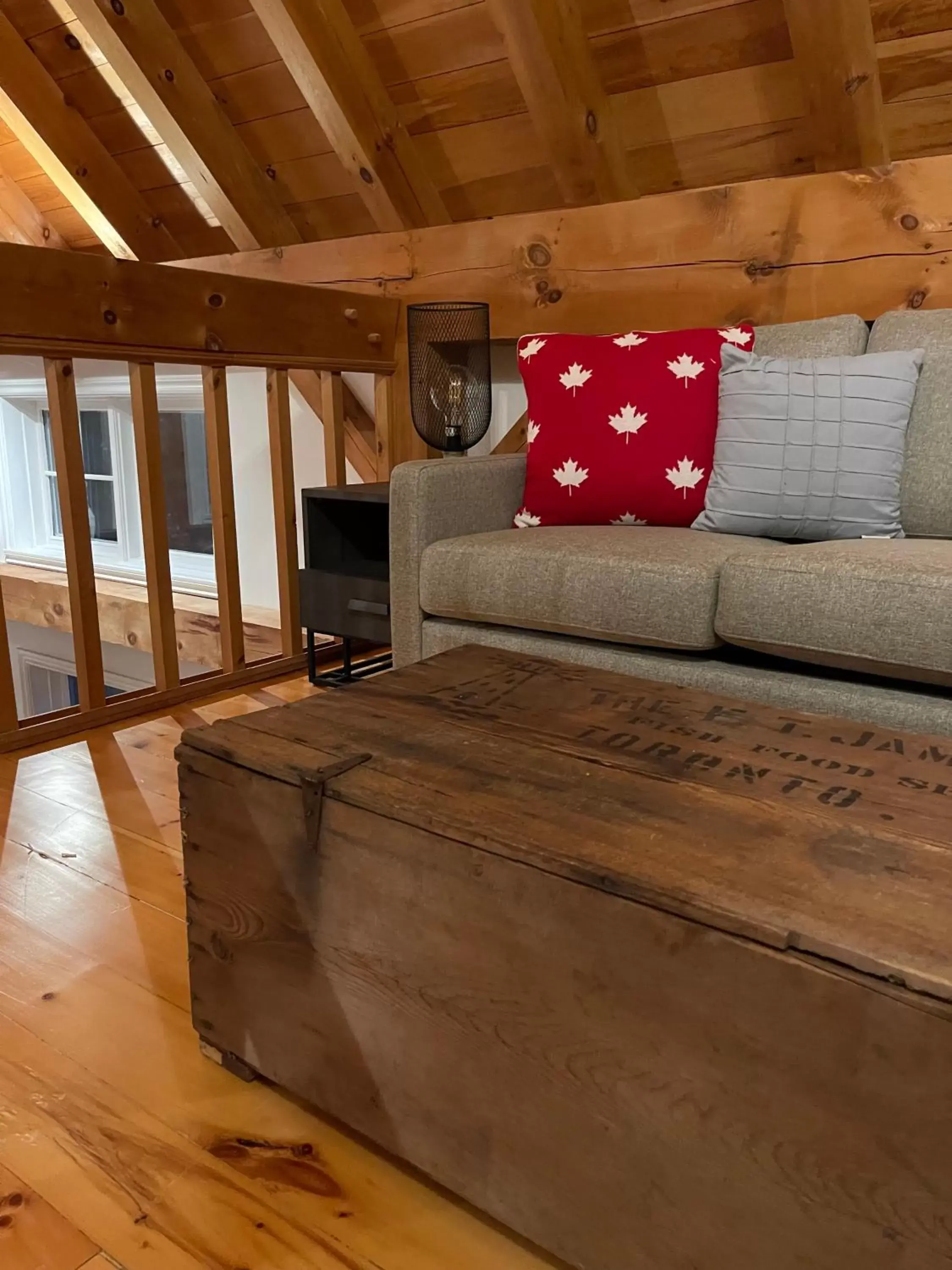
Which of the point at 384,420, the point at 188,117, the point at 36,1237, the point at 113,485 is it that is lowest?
the point at 36,1237

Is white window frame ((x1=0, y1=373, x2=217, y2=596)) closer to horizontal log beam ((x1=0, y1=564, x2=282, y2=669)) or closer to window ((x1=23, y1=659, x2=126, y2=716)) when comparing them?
horizontal log beam ((x1=0, y1=564, x2=282, y2=669))

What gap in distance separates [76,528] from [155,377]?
1.48 ft

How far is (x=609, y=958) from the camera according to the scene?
0.81m

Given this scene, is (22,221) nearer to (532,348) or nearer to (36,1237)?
(532,348)

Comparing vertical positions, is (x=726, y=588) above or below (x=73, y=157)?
below

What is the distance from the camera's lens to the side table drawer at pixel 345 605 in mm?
2520

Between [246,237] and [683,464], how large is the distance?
209cm

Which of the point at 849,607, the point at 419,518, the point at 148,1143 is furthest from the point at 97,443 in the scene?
the point at 148,1143

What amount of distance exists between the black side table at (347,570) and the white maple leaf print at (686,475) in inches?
26.7

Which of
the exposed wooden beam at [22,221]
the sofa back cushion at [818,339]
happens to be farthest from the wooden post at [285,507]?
the exposed wooden beam at [22,221]

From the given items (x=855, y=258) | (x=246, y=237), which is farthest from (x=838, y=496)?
(x=246, y=237)

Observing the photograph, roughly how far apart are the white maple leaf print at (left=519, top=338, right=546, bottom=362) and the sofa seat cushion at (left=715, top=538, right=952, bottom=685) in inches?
33.8

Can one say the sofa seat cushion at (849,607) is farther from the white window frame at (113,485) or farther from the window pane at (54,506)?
the window pane at (54,506)

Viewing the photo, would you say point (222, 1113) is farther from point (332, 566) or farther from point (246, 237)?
point (246, 237)
